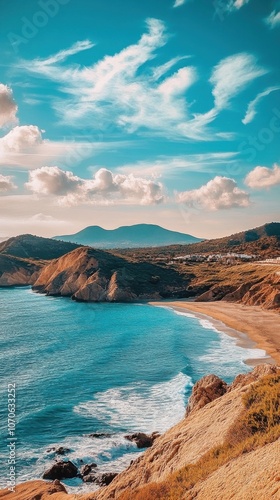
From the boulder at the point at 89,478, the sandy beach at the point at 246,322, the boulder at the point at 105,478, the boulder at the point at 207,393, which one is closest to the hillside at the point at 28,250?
the sandy beach at the point at 246,322

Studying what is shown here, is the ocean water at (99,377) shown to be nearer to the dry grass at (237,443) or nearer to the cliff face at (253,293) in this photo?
the dry grass at (237,443)

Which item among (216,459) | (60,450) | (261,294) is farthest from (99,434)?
(261,294)

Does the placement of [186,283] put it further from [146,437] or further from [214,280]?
[146,437]

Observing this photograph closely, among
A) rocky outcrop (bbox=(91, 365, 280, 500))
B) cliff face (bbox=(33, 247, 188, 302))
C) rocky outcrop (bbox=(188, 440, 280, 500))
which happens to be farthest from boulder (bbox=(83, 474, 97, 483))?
cliff face (bbox=(33, 247, 188, 302))

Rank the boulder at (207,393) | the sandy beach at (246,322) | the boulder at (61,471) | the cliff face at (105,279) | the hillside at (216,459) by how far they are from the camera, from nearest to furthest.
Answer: the hillside at (216,459) → the boulder at (207,393) → the boulder at (61,471) → the sandy beach at (246,322) → the cliff face at (105,279)

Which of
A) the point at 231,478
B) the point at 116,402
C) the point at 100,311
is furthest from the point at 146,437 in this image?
the point at 100,311

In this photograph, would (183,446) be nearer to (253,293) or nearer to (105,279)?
(253,293)
